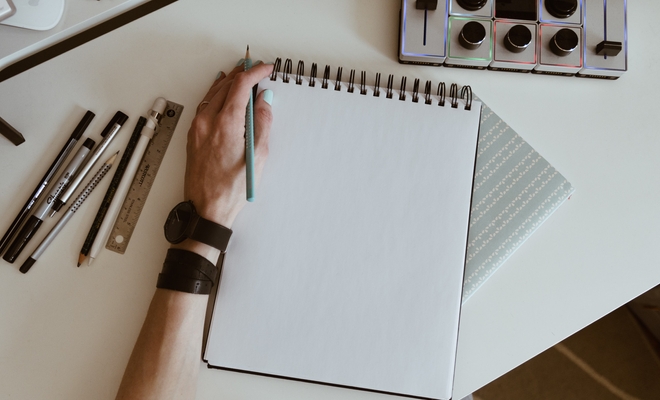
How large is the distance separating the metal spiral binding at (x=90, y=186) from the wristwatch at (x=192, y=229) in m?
0.15

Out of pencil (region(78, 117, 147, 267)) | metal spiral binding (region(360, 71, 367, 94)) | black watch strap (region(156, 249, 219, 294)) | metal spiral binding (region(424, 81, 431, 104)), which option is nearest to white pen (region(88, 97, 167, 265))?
pencil (region(78, 117, 147, 267))

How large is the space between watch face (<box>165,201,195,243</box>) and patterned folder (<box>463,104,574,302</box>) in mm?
441

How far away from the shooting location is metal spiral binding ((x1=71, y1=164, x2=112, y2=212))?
2.29 ft

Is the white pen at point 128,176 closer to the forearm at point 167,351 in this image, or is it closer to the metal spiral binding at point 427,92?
the forearm at point 167,351

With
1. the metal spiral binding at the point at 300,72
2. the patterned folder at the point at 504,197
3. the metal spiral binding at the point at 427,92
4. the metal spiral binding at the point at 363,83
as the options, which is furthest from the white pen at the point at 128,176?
the patterned folder at the point at 504,197

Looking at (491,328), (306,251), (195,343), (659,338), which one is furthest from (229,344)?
(659,338)

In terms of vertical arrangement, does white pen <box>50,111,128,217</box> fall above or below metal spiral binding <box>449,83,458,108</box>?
below

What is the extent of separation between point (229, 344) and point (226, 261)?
12cm

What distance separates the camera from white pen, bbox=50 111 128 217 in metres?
0.69

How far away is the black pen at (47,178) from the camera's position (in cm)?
69

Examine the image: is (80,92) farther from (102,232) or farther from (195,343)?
(195,343)

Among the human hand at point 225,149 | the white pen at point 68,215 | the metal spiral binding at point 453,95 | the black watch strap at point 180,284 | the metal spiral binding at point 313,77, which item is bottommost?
the black watch strap at point 180,284

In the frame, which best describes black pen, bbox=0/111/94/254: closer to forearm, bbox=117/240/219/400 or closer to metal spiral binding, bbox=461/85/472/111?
forearm, bbox=117/240/219/400

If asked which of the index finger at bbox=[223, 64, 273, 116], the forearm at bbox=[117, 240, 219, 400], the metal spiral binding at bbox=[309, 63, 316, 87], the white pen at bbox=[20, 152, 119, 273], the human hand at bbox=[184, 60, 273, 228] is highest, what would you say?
the metal spiral binding at bbox=[309, 63, 316, 87]
